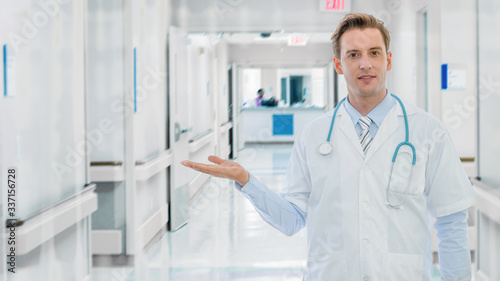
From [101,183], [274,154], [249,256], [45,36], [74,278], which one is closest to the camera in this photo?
[45,36]

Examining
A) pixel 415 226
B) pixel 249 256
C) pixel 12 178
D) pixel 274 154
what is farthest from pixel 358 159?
pixel 274 154

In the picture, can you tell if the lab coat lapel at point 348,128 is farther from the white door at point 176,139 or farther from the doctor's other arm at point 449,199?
the white door at point 176,139

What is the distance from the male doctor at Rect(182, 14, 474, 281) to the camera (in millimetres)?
1202

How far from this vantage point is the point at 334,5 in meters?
4.73

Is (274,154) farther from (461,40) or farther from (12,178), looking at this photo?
(12,178)

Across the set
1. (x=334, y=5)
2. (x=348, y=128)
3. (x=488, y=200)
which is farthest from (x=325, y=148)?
(x=334, y=5)

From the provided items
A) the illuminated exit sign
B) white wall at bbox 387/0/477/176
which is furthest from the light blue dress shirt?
the illuminated exit sign

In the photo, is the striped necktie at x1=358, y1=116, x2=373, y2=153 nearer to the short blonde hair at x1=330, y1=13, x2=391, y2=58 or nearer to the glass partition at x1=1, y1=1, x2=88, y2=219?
the short blonde hair at x1=330, y1=13, x2=391, y2=58

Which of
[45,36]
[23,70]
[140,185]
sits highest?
[45,36]

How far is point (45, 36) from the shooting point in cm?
236

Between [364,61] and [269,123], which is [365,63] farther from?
[269,123]

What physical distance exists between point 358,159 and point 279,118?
11.7 m

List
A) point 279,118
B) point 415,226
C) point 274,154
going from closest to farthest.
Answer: point 415,226 < point 274,154 < point 279,118

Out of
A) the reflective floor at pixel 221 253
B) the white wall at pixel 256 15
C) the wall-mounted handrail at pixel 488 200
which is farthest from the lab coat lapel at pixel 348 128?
the white wall at pixel 256 15
